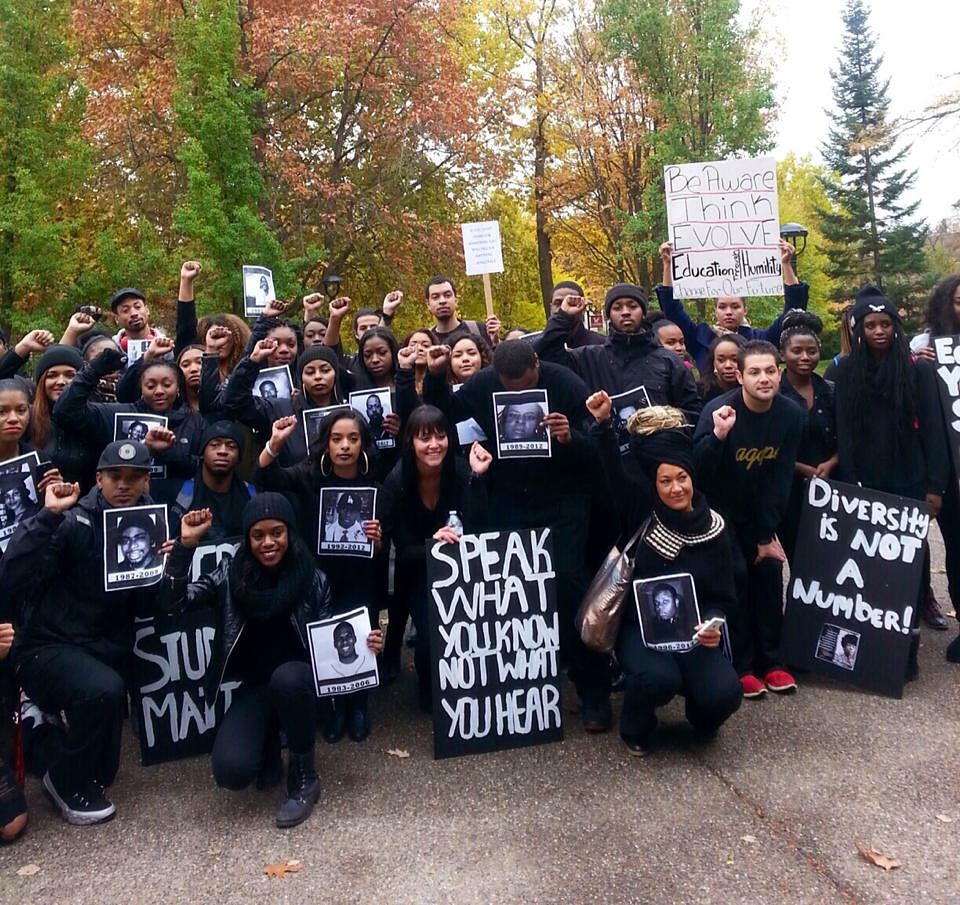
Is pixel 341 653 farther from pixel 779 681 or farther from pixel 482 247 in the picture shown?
pixel 482 247

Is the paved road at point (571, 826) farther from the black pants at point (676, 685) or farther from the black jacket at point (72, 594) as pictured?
the black jacket at point (72, 594)

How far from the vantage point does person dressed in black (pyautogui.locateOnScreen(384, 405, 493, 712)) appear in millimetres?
5027

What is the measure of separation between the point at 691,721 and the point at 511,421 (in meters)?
1.85

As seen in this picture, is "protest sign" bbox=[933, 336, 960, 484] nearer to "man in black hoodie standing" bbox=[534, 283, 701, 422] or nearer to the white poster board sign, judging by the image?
"man in black hoodie standing" bbox=[534, 283, 701, 422]

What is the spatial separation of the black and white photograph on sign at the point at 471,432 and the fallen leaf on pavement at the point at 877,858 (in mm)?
2756

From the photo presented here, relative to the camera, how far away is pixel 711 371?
239 inches

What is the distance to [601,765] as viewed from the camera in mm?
4367

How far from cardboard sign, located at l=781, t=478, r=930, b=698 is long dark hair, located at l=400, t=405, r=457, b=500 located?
2.20 m

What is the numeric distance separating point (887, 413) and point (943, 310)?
86cm

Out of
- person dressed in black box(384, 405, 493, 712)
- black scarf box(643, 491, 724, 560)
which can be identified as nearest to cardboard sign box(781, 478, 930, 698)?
black scarf box(643, 491, 724, 560)

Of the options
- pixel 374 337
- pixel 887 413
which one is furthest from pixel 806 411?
pixel 374 337

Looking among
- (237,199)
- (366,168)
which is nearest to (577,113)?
(366,168)

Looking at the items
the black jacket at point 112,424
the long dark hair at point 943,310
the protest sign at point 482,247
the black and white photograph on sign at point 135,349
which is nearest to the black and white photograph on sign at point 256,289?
the black and white photograph on sign at point 135,349

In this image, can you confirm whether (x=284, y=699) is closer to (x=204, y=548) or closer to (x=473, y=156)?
(x=204, y=548)
